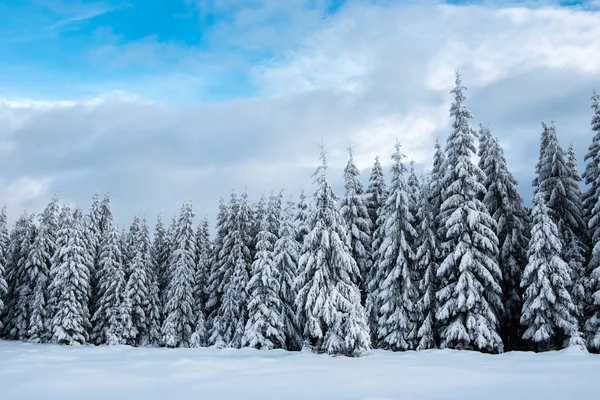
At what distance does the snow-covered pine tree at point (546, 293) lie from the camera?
26.0 metres

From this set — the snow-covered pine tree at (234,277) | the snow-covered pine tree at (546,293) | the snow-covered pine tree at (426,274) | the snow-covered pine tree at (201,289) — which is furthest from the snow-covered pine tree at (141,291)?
the snow-covered pine tree at (546,293)

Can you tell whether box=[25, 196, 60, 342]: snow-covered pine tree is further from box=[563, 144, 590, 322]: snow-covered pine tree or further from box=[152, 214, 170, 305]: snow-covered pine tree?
box=[563, 144, 590, 322]: snow-covered pine tree

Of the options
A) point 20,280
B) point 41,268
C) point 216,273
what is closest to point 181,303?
point 216,273

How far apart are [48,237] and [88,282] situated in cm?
881

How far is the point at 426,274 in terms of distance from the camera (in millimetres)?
29922

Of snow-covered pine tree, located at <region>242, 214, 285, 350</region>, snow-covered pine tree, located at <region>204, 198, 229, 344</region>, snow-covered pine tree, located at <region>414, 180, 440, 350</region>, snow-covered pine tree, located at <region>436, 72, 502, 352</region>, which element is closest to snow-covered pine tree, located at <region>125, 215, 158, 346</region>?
snow-covered pine tree, located at <region>204, 198, 229, 344</region>

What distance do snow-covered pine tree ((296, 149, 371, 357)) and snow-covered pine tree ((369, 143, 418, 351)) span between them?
18.1ft

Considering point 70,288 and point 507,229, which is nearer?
point 507,229

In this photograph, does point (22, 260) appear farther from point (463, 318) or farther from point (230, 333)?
point (463, 318)

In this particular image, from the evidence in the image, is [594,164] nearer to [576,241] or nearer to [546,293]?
[576,241]

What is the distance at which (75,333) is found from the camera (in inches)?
1745

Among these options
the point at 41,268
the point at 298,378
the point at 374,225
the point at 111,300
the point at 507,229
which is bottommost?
the point at 298,378

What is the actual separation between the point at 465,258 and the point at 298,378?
16457mm

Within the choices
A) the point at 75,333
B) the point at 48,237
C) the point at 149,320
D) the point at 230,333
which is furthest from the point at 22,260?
the point at 230,333
